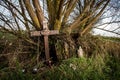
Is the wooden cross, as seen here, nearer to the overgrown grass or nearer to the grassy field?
the grassy field

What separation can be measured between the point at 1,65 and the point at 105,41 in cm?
296

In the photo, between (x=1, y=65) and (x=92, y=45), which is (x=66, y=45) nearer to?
(x=92, y=45)

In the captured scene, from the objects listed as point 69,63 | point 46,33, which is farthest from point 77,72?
point 46,33

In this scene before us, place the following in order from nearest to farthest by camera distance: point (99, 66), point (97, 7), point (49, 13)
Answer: point (99, 66) → point (49, 13) → point (97, 7)

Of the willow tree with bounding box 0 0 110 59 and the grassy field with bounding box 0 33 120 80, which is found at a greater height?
the willow tree with bounding box 0 0 110 59

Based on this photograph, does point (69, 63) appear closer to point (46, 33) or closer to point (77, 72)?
point (77, 72)

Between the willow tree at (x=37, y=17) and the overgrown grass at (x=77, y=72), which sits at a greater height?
the willow tree at (x=37, y=17)

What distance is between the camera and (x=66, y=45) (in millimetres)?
8852

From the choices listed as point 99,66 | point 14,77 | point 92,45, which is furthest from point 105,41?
point 14,77

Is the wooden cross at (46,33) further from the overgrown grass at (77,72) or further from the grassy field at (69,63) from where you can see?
the overgrown grass at (77,72)

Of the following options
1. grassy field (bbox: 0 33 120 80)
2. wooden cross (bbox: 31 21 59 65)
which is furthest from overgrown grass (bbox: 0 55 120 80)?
wooden cross (bbox: 31 21 59 65)

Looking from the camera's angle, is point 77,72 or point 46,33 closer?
point 77,72

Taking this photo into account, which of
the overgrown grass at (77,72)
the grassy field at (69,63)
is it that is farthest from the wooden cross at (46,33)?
the overgrown grass at (77,72)

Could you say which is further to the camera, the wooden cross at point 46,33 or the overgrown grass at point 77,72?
the wooden cross at point 46,33
